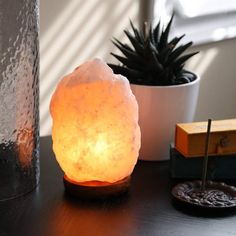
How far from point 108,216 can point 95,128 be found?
11 centimetres

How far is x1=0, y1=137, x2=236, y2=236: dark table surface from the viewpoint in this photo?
0.71m

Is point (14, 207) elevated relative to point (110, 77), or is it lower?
lower

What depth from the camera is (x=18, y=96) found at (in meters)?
0.80

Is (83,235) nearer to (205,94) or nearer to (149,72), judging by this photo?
(149,72)

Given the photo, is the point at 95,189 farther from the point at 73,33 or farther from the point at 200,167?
the point at 73,33

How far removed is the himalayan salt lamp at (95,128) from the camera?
0.77 meters

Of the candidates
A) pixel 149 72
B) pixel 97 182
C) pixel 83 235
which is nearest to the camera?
pixel 83 235

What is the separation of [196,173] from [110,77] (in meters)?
0.20

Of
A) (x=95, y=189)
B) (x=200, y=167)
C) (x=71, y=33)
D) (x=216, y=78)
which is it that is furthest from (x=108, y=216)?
(x=216, y=78)

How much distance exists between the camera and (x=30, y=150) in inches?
32.9

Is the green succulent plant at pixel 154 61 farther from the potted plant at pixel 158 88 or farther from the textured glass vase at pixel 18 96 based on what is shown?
the textured glass vase at pixel 18 96

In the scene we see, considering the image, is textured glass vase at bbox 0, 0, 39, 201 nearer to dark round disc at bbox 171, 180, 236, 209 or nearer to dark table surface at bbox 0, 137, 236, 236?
dark table surface at bbox 0, 137, 236, 236

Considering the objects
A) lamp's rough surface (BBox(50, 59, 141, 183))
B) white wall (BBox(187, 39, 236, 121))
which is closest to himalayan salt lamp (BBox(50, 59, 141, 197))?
lamp's rough surface (BBox(50, 59, 141, 183))

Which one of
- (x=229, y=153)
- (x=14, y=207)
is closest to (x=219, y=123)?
(x=229, y=153)
